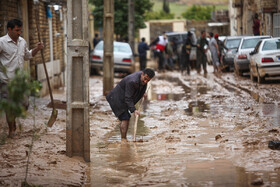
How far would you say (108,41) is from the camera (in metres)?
18.9

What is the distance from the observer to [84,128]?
8352 mm

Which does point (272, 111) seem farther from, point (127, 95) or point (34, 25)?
point (34, 25)

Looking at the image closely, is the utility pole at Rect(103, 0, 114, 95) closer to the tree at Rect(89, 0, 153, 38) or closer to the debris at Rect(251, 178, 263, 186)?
the debris at Rect(251, 178, 263, 186)

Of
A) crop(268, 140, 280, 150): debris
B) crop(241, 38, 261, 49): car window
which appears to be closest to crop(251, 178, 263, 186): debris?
crop(268, 140, 280, 150): debris

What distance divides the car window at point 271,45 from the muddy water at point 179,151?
576 cm

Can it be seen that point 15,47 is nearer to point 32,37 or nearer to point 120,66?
point 32,37

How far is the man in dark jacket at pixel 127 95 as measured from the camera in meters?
9.97

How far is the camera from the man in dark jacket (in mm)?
9969

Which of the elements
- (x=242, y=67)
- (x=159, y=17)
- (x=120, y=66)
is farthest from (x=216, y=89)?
Answer: (x=159, y=17)

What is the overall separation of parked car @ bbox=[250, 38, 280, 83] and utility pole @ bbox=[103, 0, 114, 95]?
5.04m

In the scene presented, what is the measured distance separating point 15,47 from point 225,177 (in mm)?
4263

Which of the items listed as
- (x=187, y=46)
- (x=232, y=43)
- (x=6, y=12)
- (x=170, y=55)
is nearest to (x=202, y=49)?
(x=187, y=46)

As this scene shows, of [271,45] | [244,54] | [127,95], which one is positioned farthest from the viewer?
[244,54]

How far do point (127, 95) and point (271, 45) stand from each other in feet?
40.5
